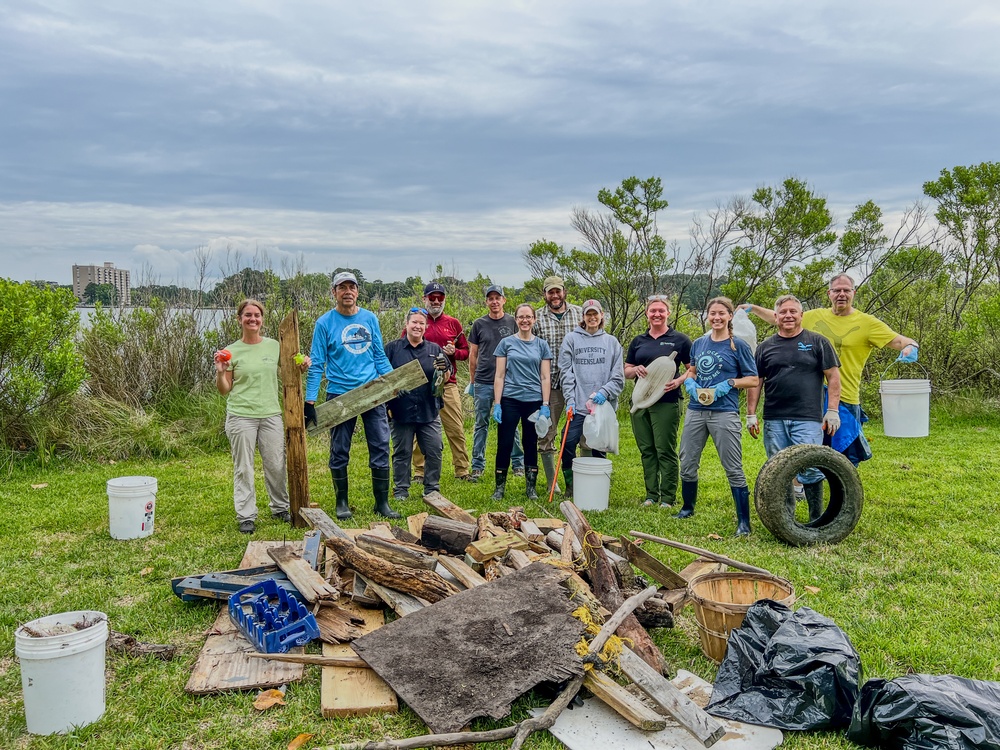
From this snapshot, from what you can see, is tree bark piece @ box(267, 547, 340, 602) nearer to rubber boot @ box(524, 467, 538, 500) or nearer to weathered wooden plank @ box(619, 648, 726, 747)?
weathered wooden plank @ box(619, 648, 726, 747)

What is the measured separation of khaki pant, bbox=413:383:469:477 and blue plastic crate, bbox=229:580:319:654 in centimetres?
375

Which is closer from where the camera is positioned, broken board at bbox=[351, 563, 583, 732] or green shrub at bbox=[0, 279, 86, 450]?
broken board at bbox=[351, 563, 583, 732]

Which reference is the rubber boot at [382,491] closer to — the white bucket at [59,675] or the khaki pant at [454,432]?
the khaki pant at [454,432]

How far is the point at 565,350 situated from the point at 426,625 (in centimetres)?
355

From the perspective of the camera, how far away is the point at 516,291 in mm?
13141

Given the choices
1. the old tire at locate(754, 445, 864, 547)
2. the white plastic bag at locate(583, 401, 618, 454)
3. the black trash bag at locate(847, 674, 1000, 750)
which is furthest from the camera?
the white plastic bag at locate(583, 401, 618, 454)

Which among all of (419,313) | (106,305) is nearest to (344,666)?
(419,313)

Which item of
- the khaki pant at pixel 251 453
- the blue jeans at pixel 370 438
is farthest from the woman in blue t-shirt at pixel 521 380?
the khaki pant at pixel 251 453

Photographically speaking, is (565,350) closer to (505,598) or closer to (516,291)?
(505,598)

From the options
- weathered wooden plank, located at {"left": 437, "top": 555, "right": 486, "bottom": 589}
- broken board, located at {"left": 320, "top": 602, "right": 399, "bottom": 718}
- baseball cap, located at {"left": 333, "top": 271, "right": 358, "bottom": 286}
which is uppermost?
baseball cap, located at {"left": 333, "top": 271, "right": 358, "bottom": 286}

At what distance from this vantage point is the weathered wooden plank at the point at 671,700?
9.36 ft

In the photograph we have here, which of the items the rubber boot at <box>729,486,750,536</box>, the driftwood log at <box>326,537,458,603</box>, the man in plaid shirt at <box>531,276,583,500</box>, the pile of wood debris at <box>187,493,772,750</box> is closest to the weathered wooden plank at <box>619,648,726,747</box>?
the pile of wood debris at <box>187,493,772,750</box>

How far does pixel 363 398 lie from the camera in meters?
5.96

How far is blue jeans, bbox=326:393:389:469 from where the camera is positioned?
19.8ft
